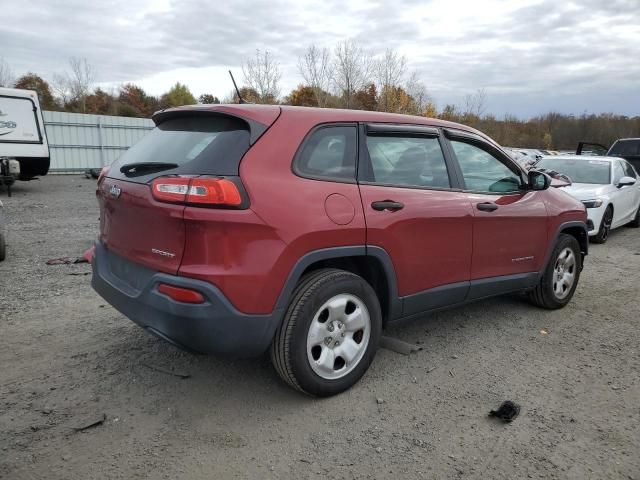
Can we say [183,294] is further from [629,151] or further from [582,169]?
[629,151]

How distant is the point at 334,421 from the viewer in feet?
9.53

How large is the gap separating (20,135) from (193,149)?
13.9 m

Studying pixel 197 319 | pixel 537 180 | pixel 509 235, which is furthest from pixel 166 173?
pixel 537 180

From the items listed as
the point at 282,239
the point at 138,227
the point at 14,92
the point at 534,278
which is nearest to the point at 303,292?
the point at 282,239

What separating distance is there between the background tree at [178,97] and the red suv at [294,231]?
6050 centimetres

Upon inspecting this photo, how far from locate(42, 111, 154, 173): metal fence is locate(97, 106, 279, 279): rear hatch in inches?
792

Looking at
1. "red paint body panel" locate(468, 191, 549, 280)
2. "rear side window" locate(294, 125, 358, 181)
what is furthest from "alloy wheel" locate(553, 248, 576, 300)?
"rear side window" locate(294, 125, 358, 181)

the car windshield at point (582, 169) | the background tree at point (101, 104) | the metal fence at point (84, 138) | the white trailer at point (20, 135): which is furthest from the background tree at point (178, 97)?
the car windshield at point (582, 169)

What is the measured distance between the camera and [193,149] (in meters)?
2.88

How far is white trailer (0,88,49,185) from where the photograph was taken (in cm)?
1380

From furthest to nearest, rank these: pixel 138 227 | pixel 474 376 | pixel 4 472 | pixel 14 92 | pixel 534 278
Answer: pixel 14 92 < pixel 534 278 < pixel 474 376 < pixel 138 227 < pixel 4 472

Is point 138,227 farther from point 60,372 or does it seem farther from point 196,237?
point 60,372

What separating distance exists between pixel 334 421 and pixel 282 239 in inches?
43.7

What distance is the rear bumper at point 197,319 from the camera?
2596mm
